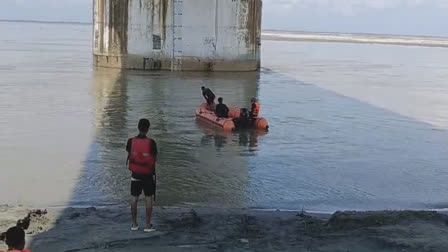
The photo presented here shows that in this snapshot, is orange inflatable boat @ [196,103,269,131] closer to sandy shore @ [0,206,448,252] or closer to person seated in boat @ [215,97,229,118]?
person seated in boat @ [215,97,229,118]

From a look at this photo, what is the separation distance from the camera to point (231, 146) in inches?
614

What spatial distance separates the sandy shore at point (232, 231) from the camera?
7293 mm

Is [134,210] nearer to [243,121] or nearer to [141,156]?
[141,156]

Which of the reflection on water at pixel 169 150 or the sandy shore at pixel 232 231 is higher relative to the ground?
the sandy shore at pixel 232 231

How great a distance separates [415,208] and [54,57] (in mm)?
41414

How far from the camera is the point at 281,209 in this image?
10.1 metres

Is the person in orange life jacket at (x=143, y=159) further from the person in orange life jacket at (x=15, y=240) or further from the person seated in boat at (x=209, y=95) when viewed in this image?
Answer: the person seated in boat at (x=209, y=95)

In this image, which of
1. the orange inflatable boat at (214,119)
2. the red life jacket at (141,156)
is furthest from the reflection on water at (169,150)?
the red life jacket at (141,156)

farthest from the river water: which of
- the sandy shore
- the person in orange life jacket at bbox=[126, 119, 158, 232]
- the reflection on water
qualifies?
the person in orange life jacket at bbox=[126, 119, 158, 232]

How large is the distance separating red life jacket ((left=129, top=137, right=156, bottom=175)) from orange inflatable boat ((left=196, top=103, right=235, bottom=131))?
1021cm

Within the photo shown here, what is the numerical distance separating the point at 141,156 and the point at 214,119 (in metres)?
11.0

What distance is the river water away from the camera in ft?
36.3

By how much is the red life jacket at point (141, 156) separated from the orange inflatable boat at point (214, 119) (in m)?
10.2

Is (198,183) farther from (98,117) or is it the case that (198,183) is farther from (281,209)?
(98,117)
